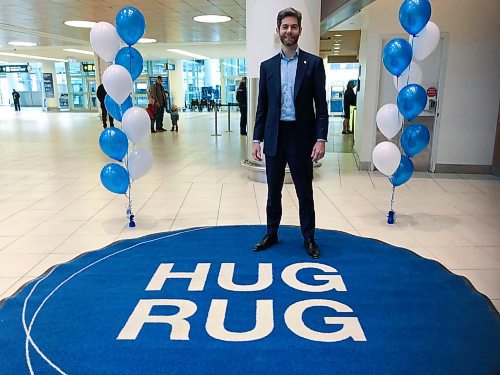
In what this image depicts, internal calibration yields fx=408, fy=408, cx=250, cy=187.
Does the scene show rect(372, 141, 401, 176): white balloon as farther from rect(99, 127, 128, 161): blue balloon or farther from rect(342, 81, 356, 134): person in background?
rect(342, 81, 356, 134): person in background

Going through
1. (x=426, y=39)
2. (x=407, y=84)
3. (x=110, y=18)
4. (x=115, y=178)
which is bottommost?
(x=115, y=178)

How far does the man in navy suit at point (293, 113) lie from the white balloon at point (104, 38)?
1.52 m

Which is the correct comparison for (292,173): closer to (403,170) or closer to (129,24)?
(403,170)

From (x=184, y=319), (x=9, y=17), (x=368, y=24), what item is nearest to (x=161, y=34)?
(x=9, y=17)

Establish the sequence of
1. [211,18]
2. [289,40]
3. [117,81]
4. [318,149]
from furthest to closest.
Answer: [211,18]
[117,81]
[318,149]
[289,40]

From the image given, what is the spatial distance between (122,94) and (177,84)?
2173 cm

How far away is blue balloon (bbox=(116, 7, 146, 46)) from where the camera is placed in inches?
141

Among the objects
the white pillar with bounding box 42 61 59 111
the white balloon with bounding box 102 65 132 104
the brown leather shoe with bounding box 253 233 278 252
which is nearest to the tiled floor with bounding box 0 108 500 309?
the brown leather shoe with bounding box 253 233 278 252

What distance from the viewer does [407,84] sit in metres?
3.89

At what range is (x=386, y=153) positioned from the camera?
12.7ft

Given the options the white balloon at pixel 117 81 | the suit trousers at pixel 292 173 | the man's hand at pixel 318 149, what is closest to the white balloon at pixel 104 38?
the white balloon at pixel 117 81

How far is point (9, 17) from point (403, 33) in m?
9.37

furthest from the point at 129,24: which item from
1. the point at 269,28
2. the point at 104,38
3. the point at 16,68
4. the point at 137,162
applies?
the point at 16,68

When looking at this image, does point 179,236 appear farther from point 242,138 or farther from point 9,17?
point 9,17
